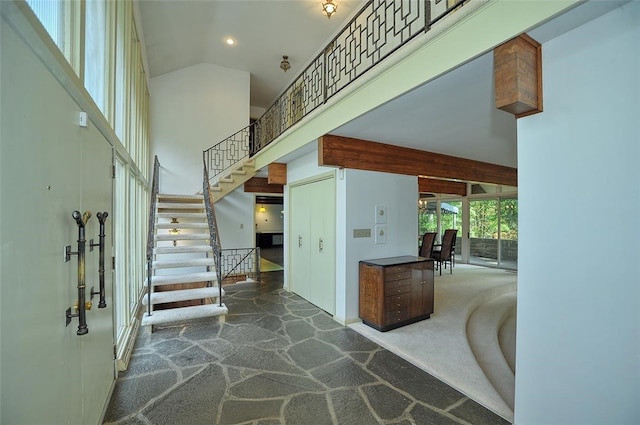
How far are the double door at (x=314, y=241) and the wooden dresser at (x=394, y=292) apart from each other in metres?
0.65

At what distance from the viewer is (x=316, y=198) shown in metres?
5.37

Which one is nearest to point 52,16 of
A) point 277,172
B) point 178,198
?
point 277,172

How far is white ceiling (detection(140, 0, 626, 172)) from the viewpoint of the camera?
8.38 ft

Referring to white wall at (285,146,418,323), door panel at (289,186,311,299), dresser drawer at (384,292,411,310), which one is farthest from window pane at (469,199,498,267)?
door panel at (289,186,311,299)

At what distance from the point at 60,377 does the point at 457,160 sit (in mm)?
6066

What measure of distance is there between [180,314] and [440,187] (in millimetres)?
7647

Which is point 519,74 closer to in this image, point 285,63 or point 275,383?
point 275,383

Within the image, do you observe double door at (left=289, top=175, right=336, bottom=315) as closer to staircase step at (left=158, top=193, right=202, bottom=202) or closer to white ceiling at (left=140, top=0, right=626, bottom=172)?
white ceiling at (left=140, top=0, right=626, bottom=172)

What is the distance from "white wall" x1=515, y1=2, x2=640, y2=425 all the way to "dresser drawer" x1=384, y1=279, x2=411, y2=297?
6.89 feet

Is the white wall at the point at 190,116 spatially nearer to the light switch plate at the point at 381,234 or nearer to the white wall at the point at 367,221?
the white wall at the point at 367,221

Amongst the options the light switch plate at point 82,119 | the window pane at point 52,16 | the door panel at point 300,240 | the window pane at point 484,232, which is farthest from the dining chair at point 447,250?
the window pane at point 52,16

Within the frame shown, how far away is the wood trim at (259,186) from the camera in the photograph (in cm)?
834

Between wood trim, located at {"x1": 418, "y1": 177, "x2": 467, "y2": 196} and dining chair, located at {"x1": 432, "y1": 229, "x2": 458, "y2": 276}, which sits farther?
dining chair, located at {"x1": 432, "y1": 229, "x2": 458, "y2": 276}

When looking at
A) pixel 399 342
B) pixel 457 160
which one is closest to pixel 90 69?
pixel 399 342
